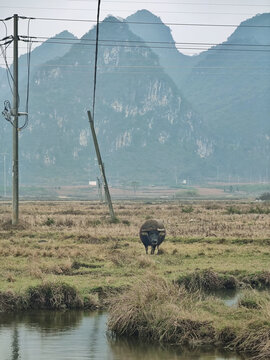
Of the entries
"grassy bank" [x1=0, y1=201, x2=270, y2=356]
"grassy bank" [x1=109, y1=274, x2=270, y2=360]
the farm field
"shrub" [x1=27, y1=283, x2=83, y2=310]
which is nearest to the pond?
"grassy bank" [x1=109, y1=274, x2=270, y2=360]

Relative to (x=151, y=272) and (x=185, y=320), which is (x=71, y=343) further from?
(x=151, y=272)

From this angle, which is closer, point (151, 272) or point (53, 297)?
point (53, 297)

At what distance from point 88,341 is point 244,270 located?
9.69 meters

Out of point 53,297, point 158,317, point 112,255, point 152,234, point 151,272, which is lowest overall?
point 53,297

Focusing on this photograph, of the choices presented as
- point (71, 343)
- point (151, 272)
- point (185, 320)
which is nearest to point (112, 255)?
point (151, 272)

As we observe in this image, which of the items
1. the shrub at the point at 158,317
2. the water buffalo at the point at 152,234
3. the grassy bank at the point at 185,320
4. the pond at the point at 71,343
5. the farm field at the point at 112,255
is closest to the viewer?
the pond at the point at 71,343

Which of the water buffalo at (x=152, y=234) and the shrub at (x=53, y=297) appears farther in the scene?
the water buffalo at (x=152, y=234)

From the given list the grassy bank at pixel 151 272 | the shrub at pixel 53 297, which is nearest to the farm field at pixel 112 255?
the grassy bank at pixel 151 272

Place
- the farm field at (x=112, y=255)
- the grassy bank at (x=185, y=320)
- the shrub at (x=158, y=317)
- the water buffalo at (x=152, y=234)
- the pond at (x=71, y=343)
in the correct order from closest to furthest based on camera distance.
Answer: the pond at (x=71, y=343) < the grassy bank at (x=185, y=320) < the shrub at (x=158, y=317) < the farm field at (x=112, y=255) < the water buffalo at (x=152, y=234)

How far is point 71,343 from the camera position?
18.5 meters

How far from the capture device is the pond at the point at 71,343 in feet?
57.1

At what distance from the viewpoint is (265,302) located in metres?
18.3

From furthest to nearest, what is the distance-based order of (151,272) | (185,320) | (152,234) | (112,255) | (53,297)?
(152,234) < (112,255) < (151,272) < (53,297) < (185,320)

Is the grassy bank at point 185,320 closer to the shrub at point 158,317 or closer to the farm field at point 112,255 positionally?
the shrub at point 158,317
